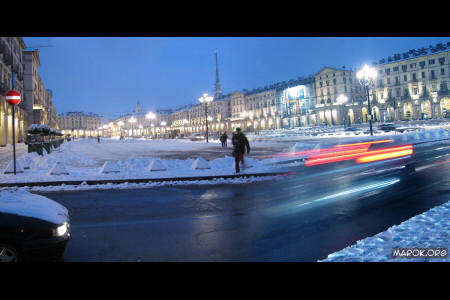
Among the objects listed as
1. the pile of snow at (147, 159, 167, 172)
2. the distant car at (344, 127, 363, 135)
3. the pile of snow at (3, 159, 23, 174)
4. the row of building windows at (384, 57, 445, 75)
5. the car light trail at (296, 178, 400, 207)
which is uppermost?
the row of building windows at (384, 57, 445, 75)

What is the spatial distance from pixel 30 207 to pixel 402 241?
5.08 m

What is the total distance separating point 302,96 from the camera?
91.1 metres

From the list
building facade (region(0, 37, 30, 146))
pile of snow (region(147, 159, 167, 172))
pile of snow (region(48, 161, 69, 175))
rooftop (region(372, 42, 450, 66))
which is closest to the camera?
pile of snow (region(48, 161, 69, 175))

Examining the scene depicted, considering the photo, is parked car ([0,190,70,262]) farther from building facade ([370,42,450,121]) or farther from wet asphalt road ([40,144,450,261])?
building facade ([370,42,450,121])

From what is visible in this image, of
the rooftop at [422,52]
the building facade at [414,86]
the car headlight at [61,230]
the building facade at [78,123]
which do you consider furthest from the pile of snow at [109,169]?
the building facade at [78,123]

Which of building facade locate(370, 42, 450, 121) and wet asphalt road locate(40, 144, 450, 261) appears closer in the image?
wet asphalt road locate(40, 144, 450, 261)

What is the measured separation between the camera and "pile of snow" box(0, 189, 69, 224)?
3641mm

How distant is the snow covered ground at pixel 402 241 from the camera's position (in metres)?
3.73

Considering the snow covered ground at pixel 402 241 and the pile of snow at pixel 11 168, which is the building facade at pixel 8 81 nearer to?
the pile of snow at pixel 11 168

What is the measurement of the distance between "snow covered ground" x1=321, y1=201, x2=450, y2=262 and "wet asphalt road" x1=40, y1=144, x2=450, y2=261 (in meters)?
0.26

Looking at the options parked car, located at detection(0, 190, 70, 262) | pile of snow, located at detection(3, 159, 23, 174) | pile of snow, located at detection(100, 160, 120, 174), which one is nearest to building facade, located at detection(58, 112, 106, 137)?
pile of snow, located at detection(3, 159, 23, 174)
